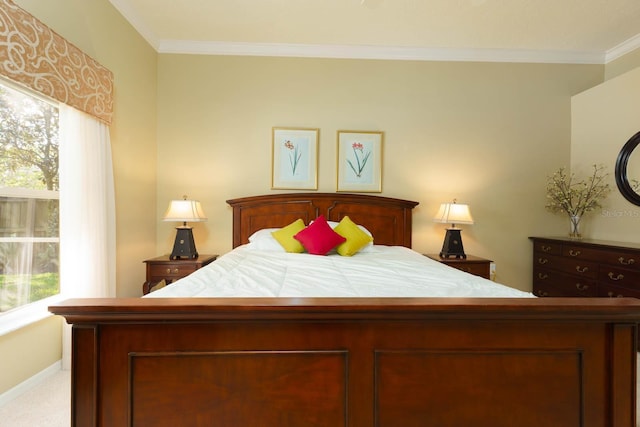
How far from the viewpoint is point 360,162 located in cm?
337

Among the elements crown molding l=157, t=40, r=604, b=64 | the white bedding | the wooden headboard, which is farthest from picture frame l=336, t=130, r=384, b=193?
the white bedding

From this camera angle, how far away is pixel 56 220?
7.10ft

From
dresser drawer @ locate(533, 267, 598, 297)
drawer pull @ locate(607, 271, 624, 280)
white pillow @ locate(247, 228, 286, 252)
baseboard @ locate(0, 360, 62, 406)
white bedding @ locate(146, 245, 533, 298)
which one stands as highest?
white pillow @ locate(247, 228, 286, 252)

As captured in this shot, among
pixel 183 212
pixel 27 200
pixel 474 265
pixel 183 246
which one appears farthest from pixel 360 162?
pixel 27 200

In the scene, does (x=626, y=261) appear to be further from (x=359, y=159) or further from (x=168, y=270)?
(x=168, y=270)

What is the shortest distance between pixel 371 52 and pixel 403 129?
3.01 ft

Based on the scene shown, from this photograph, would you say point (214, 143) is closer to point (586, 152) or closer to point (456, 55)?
point (456, 55)

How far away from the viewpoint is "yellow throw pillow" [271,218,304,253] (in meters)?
2.72

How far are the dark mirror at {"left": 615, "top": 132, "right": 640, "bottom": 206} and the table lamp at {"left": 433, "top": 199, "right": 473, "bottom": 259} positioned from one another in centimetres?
148

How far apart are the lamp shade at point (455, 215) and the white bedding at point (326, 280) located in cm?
110

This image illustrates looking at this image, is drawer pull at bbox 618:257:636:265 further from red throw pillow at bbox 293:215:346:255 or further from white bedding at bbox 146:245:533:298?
red throw pillow at bbox 293:215:346:255

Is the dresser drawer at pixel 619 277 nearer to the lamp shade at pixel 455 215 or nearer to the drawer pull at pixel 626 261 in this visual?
the drawer pull at pixel 626 261

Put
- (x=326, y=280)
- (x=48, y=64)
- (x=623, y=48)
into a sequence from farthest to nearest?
(x=623, y=48) < (x=48, y=64) < (x=326, y=280)

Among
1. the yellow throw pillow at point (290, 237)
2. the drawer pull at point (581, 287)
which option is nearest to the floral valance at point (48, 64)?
the yellow throw pillow at point (290, 237)
